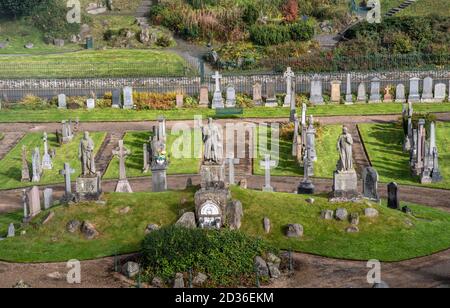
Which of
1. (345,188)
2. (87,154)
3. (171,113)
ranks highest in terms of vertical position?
(87,154)

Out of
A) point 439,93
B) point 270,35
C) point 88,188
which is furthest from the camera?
point 270,35

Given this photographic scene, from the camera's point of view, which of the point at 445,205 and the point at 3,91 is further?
the point at 3,91

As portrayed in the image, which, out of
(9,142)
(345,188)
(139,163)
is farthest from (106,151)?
(345,188)

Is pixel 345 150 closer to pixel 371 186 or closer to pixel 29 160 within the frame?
pixel 371 186

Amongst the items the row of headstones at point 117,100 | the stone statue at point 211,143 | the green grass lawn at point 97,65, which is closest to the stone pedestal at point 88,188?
the stone statue at point 211,143

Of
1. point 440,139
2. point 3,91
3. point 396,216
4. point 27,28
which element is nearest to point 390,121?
point 440,139

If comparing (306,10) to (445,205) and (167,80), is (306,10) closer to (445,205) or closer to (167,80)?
(167,80)

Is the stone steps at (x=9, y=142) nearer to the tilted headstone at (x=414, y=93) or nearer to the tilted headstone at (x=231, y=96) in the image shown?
the tilted headstone at (x=231, y=96)
